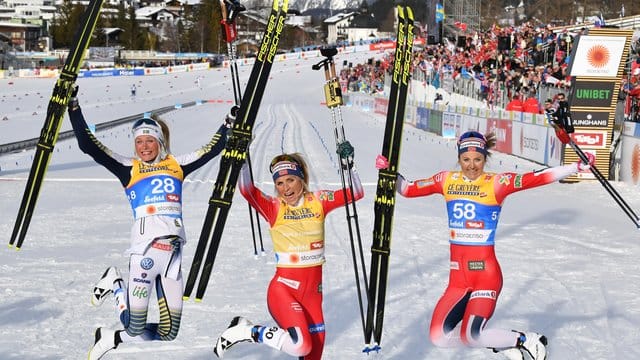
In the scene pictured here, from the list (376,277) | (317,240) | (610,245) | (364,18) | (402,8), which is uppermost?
(364,18)

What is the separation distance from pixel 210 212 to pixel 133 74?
274 feet

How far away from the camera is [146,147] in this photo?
21.1 ft

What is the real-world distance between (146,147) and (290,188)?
124cm

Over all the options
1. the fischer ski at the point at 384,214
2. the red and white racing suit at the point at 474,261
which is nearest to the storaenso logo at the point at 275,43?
the fischer ski at the point at 384,214

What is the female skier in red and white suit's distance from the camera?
20.2ft

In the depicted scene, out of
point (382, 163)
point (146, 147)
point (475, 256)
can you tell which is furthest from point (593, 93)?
point (146, 147)

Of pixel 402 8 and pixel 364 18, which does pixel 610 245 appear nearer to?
pixel 402 8

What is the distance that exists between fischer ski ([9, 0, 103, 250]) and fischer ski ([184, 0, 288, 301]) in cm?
148

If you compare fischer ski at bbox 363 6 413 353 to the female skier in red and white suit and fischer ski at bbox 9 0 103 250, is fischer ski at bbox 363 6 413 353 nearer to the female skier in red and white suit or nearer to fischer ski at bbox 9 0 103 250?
the female skier in red and white suit

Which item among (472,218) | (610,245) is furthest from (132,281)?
(610,245)

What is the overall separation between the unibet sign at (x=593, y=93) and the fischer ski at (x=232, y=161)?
1410cm

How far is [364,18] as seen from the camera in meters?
171

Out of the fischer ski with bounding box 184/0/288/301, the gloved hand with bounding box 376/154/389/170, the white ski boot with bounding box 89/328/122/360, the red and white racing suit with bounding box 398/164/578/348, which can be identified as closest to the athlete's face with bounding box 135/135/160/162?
the fischer ski with bounding box 184/0/288/301

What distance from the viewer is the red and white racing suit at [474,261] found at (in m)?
6.17
